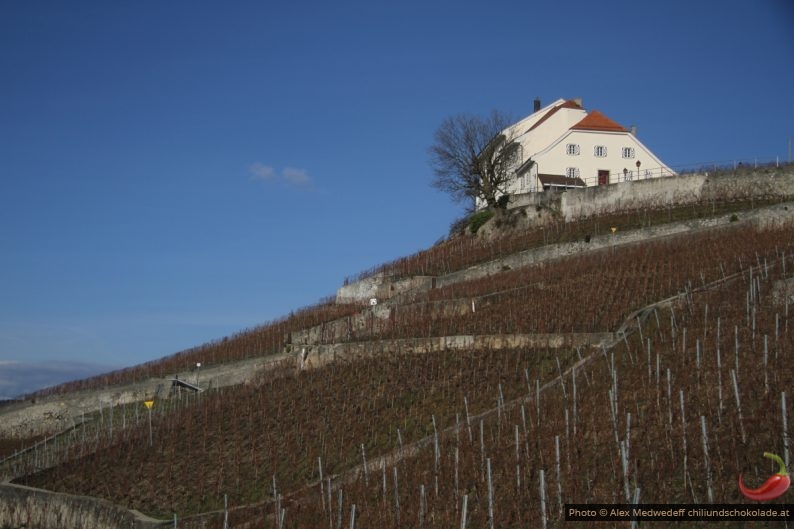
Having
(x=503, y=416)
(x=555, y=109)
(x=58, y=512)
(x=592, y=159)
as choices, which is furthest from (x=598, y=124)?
(x=58, y=512)

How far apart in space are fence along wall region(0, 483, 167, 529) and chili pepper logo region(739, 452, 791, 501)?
12829 millimetres

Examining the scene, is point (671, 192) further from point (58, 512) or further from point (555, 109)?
point (58, 512)

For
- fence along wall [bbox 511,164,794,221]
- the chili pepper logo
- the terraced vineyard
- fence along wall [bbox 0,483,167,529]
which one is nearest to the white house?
fence along wall [bbox 511,164,794,221]

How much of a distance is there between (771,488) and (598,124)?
45390 mm

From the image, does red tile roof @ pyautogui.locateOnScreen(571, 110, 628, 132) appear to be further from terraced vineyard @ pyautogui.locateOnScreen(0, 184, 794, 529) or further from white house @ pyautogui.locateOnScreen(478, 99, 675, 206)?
terraced vineyard @ pyautogui.locateOnScreen(0, 184, 794, 529)

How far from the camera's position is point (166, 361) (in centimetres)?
4597

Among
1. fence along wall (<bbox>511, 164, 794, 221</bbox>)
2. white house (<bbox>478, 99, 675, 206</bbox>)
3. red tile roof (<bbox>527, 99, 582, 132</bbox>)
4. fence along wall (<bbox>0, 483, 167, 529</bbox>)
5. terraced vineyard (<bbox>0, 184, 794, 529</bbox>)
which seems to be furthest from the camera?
red tile roof (<bbox>527, 99, 582, 132</bbox>)

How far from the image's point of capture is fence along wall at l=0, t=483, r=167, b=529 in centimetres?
2253

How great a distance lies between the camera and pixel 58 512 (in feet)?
80.3

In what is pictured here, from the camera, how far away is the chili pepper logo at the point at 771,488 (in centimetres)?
1459

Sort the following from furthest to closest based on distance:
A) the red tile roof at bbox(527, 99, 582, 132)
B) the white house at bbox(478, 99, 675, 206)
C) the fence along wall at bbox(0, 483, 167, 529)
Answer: the red tile roof at bbox(527, 99, 582, 132) < the white house at bbox(478, 99, 675, 206) < the fence along wall at bbox(0, 483, 167, 529)

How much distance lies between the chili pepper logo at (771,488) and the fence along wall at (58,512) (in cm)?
1283

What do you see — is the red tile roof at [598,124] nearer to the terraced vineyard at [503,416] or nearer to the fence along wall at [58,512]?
the terraced vineyard at [503,416]

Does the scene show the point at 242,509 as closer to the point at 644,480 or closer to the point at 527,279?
the point at 644,480
